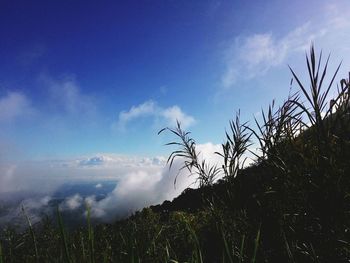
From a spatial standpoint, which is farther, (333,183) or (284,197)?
(284,197)

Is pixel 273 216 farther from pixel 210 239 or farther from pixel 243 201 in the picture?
pixel 210 239

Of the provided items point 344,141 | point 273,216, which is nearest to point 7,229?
point 273,216

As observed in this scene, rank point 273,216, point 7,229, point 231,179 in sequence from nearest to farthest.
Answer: point 273,216, point 231,179, point 7,229

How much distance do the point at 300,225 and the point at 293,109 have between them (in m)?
1.17

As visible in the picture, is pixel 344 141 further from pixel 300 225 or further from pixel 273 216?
pixel 273 216

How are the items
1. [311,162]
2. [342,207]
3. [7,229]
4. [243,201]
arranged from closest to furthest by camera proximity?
[342,207], [311,162], [243,201], [7,229]

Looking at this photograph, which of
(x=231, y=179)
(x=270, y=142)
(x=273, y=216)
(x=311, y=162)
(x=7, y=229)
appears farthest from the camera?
(x=7, y=229)

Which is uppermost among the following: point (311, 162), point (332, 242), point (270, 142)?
point (270, 142)

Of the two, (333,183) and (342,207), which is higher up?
(333,183)

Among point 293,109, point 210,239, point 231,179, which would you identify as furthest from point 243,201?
point 210,239

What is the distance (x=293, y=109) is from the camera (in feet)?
10.5

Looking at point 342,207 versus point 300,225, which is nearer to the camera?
point 342,207

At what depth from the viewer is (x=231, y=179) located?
404 centimetres

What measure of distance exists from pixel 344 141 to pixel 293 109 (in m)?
0.89
